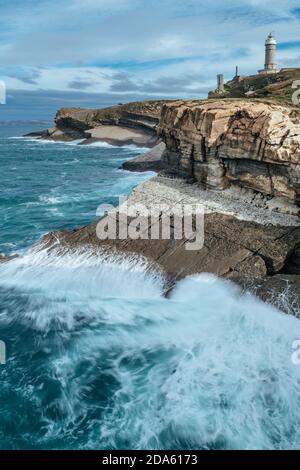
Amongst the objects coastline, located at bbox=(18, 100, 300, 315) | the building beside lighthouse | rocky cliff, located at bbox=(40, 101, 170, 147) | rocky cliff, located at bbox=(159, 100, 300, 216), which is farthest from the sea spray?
the building beside lighthouse

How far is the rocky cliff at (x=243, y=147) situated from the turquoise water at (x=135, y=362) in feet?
31.4

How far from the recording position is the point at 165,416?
53.2ft

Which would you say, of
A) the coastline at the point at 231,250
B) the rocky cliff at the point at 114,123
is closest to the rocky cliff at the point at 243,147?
the coastline at the point at 231,250

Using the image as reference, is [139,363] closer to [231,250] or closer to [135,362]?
[135,362]

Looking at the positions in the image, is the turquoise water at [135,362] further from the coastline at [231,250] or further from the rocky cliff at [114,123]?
the rocky cliff at [114,123]

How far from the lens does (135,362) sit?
762 inches

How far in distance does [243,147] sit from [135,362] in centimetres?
1826

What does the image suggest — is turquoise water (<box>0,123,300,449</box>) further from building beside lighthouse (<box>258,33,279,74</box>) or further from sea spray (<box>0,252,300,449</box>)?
building beside lighthouse (<box>258,33,279,74</box>)

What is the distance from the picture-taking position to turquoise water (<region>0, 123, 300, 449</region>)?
1564cm

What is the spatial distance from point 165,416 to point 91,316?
26.6 feet
